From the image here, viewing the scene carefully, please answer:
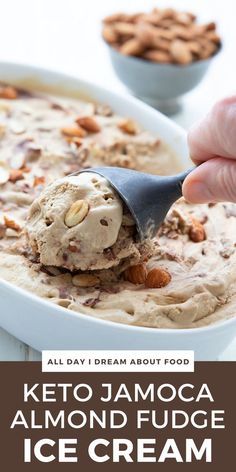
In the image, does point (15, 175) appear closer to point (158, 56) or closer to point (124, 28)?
point (158, 56)

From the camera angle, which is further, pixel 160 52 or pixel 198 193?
pixel 160 52

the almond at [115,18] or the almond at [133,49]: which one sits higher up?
the almond at [115,18]

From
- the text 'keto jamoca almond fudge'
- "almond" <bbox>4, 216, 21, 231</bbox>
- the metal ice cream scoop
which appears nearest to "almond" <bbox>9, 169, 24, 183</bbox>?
the text 'keto jamoca almond fudge'

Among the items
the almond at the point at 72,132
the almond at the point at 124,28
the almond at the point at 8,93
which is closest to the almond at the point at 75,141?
the almond at the point at 72,132

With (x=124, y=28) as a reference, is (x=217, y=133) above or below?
below

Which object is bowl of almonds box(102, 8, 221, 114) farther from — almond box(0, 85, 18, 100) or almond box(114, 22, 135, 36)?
almond box(0, 85, 18, 100)

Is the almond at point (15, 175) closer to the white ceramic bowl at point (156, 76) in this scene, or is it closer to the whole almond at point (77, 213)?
the whole almond at point (77, 213)

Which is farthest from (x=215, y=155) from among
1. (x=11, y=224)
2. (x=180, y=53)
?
(x=180, y=53)
